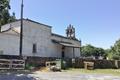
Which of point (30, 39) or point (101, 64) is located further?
point (30, 39)

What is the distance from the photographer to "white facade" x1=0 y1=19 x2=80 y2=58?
3647cm

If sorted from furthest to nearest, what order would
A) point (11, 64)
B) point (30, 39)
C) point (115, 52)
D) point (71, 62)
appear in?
1. point (115, 52)
2. point (30, 39)
3. point (71, 62)
4. point (11, 64)

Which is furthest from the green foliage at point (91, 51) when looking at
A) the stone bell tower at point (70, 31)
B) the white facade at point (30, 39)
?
the white facade at point (30, 39)

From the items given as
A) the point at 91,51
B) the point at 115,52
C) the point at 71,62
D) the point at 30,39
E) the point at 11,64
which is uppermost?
the point at 91,51

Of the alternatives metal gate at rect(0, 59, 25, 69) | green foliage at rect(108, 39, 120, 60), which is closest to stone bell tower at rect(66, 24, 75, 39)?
green foliage at rect(108, 39, 120, 60)

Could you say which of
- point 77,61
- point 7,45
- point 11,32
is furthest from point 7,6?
point 77,61

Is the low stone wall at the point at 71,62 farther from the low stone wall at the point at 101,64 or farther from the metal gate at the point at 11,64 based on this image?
the metal gate at the point at 11,64

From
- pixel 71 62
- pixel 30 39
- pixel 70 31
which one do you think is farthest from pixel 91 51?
pixel 71 62

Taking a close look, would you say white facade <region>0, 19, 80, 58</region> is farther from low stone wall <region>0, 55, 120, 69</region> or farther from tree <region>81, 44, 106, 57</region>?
tree <region>81, 44, 106, 57</region>

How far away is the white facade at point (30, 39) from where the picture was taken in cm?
3647

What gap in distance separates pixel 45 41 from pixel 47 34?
136cm

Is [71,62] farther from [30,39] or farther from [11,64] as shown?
[11,64]

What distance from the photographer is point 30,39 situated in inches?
1587

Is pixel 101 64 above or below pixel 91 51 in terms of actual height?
below
